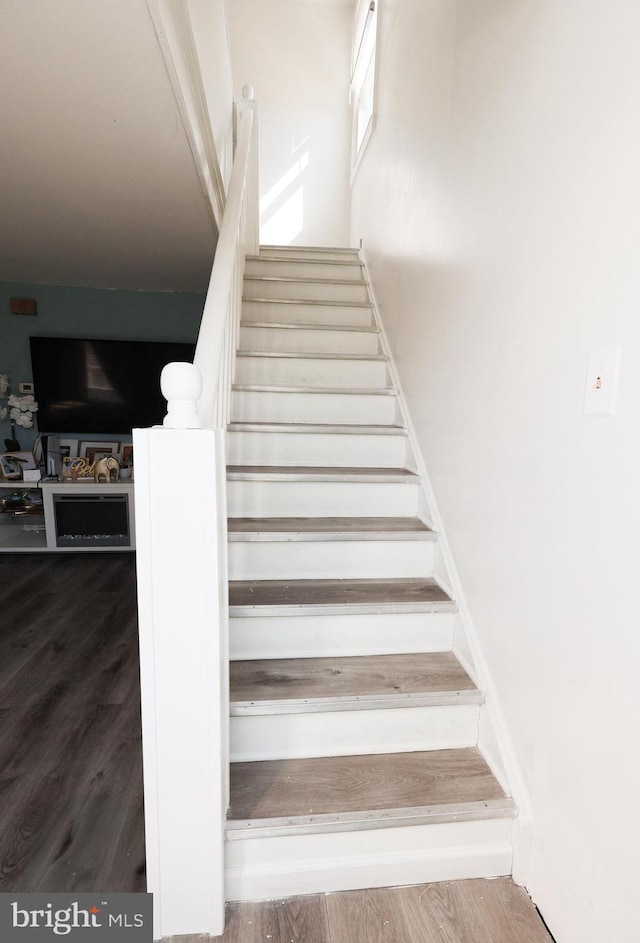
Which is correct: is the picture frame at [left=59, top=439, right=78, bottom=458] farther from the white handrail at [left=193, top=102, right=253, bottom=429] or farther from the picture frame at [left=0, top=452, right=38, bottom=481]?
the white handrail at [left=193, top=102, right=253, bottom=429]

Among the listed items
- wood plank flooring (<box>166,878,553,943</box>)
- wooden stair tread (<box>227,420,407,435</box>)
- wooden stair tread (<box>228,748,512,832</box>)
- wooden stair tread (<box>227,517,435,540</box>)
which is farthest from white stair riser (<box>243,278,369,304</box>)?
wood plank flooring (<box>166,878,553,943</box>)

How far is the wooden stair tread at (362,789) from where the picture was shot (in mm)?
1182

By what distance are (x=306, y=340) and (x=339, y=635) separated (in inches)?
67.5

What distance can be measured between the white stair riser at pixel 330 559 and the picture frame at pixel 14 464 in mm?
2946

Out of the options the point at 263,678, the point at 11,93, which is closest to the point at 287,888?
the point at 263,678

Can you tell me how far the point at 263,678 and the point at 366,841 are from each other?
486 millimetres

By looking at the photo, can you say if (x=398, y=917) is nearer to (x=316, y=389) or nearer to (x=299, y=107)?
(x=316, y=389)

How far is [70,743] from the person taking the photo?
171cm

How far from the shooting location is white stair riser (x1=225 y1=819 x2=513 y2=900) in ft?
3.85

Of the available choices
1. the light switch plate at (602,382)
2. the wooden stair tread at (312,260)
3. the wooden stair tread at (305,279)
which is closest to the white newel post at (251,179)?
the wooden stair tread at (312,260)

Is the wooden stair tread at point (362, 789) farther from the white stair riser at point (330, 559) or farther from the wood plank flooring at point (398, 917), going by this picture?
the white stair riser at point (330, 559)

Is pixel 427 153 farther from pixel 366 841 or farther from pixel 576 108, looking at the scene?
pixel 366 841

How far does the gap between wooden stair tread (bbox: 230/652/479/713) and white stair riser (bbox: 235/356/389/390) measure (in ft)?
4.53

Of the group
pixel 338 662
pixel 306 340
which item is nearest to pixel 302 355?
pixel 306 340
